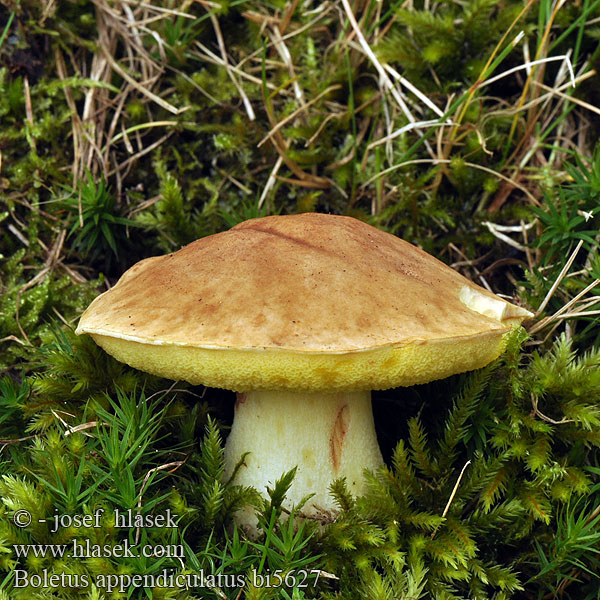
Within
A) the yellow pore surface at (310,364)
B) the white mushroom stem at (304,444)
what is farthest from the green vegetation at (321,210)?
the yellow pore surface at (310,364)

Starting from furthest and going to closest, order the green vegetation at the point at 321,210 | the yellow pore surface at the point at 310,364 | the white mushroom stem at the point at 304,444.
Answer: the white mushroom stem at the point at 304,444 < the green vegetation at the point at 321,210 < the yellow pore surface at the point at 310,364

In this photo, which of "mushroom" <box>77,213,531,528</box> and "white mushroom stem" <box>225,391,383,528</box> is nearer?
"mushroom" <box>77,213,531,528</box>

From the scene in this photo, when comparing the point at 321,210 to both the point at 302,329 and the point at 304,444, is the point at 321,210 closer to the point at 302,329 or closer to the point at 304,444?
the point at 304,444

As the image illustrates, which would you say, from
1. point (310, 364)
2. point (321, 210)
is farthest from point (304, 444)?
point (321, 210)

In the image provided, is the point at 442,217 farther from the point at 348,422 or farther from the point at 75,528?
the point at 75,528

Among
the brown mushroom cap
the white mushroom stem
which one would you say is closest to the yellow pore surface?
the brown mushroom cap

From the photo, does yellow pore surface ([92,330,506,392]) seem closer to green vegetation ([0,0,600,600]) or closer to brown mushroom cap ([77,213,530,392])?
brown mushroom cap ([77,213,530,392])

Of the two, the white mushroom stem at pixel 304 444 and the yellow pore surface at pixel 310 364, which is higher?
the yellow pore surface at pixel 310 364

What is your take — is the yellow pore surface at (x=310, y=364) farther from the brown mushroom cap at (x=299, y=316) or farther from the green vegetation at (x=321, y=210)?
the green vegetation at (x=321, y=210)
